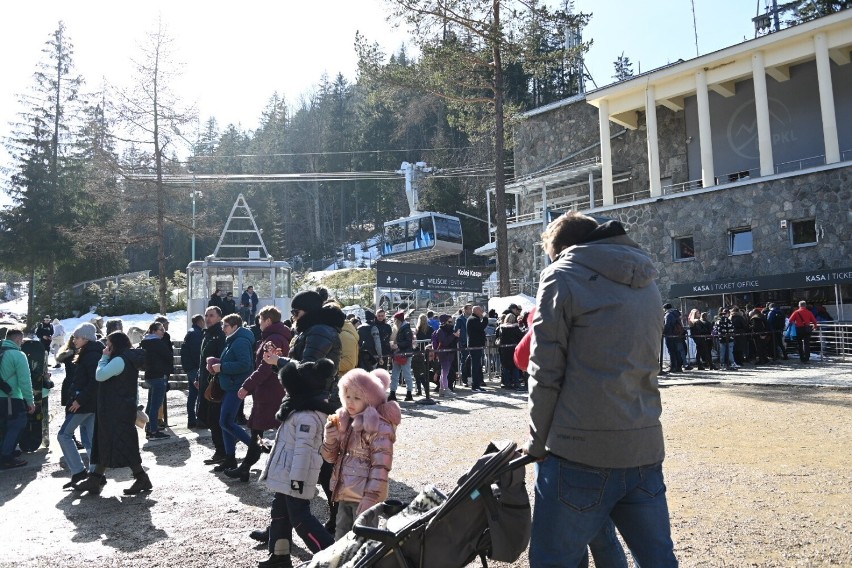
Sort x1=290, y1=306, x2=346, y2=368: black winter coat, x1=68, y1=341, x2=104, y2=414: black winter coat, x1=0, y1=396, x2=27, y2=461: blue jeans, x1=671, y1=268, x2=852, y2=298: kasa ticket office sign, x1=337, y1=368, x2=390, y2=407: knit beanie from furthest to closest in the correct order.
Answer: x1=671, y1=268, x2=852, y2=298: kasa ticket office sign
x1=0, y1=396, x2=27, y2=461: blue jeans
x1=68, y1=341, x2=104, y2=414: black winter coat
x1=290, y1=306, x2=346, y2=368: black winter coat
x1=337, y1=368, x2=390, y2=407: knit beanie

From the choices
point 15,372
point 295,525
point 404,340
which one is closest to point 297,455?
point 295,525

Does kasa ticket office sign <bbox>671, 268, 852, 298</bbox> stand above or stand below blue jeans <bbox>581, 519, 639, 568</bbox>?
above

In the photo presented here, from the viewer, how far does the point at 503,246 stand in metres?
23.3

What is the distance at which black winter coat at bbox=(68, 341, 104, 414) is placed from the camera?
7477mm

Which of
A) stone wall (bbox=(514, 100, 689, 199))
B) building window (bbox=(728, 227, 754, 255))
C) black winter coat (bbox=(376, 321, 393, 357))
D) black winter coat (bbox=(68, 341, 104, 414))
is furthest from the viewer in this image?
stone wall (bbox=(514, 100, 689, 199))

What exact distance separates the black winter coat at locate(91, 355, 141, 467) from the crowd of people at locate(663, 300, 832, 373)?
14414 mm

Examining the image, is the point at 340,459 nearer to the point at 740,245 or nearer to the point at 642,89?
the point at 740,245

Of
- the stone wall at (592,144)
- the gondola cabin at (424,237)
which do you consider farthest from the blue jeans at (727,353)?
the gondola cabin at (424,237)

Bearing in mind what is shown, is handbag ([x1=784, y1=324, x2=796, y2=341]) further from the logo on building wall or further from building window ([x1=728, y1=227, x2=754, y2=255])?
the logo on building wall

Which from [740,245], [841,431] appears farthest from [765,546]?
[740,245]

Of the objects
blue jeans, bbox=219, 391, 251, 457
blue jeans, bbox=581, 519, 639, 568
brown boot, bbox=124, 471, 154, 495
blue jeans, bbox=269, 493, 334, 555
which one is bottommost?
brown boot, bbox=124, 471, 154, 495

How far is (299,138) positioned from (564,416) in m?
87.1

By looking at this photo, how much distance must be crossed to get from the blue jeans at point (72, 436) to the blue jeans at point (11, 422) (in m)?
1.50

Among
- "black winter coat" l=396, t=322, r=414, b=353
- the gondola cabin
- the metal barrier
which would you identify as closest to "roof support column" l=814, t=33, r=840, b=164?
the metal barrier
